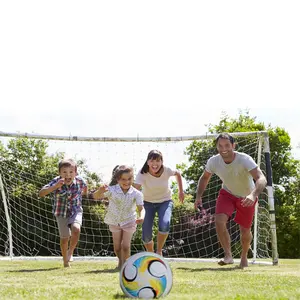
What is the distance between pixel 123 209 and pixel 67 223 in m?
0.99

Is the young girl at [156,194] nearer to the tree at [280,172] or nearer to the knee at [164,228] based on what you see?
the knee at [164,228]

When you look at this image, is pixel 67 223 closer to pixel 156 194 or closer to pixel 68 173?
pixel 68 173

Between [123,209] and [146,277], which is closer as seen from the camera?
[146,277]

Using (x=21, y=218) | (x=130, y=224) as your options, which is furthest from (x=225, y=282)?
(x=21, y=218)

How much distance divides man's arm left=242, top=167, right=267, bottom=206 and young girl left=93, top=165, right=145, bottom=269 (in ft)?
4.07

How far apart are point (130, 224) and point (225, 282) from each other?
2020 mm

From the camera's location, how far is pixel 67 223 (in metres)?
8.20

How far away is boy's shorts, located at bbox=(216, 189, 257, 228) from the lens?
7.95 metres

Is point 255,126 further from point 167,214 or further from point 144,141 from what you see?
point 167,214

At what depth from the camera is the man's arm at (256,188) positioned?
6969 millimetres

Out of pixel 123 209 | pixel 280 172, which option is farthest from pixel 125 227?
pixel 280 172

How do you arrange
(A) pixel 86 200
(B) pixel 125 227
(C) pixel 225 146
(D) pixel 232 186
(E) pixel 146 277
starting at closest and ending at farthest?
(E) pixel 146 277 → (B) pixel 125 227 → (C) pixel 225 146 → (D) pixel 232 186 → (A) pixel 86 200

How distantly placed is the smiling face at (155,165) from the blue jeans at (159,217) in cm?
43

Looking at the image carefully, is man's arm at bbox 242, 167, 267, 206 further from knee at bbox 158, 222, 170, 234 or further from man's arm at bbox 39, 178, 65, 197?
man's arm at bbox 39, 178, 65, 197
